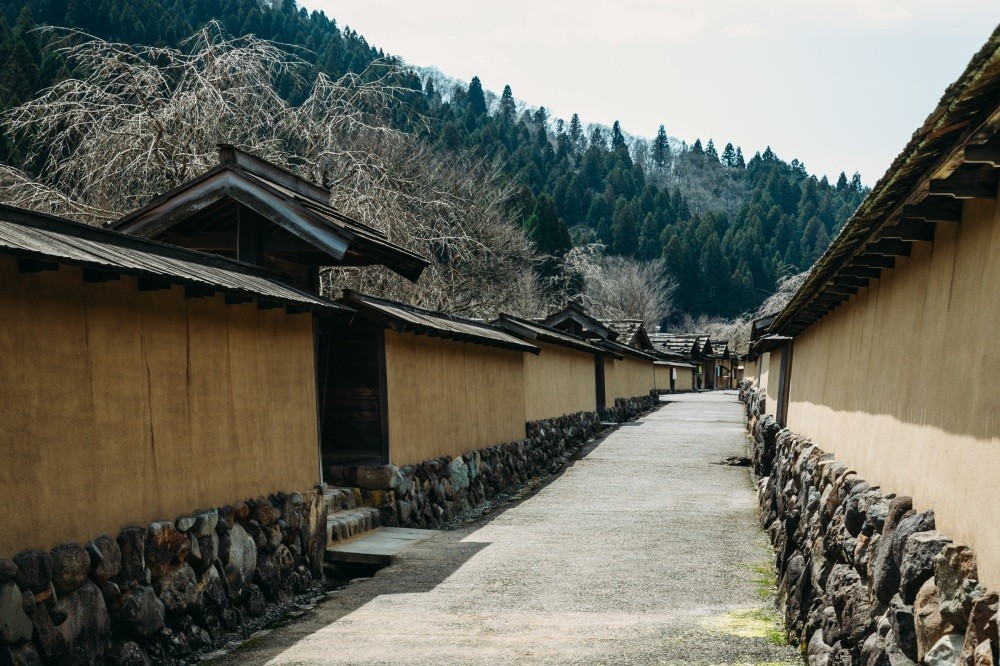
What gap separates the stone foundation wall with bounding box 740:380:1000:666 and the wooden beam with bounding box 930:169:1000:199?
4.33ft

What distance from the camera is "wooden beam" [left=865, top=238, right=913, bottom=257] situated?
5621 millimetres

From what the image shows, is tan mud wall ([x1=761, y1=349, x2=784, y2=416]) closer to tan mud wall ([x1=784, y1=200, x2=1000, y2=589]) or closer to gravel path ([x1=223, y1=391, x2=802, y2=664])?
gravel path ([x1=223, y1=391, x2=802, y2=664])

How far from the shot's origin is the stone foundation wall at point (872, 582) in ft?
11.6

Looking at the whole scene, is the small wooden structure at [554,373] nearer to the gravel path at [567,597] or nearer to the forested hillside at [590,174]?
the gravel path at [567,597]

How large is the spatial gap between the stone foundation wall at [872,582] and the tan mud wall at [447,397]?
566 centimetres

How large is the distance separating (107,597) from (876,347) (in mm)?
5577

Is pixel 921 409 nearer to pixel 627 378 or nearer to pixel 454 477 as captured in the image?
pixel 454 477

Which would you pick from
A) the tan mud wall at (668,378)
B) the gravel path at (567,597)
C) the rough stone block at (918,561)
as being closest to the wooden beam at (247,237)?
the gravel path at (567,597)

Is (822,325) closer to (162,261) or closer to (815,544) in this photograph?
(815,544)

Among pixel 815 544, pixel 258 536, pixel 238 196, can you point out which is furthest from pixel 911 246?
pixel 238 196

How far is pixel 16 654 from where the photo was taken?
16.7ft

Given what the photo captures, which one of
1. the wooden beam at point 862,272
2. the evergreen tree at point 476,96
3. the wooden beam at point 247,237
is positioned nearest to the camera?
the wooden beam at point 862,272

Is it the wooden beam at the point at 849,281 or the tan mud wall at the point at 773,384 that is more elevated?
the wooden beam at the point at 849,281

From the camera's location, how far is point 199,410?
7742 mm
